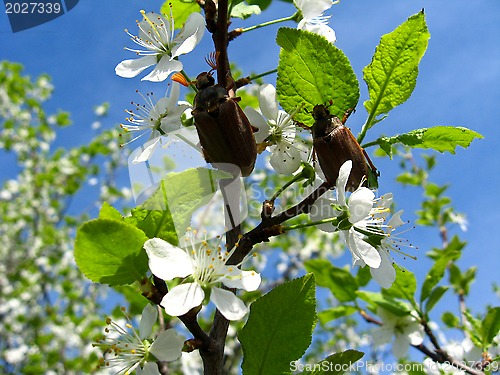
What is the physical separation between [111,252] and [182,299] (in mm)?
149

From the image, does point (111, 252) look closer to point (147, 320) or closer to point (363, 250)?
point (147, 320)

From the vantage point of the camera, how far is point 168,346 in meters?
0.93

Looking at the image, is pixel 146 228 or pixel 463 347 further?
pixel 463 347

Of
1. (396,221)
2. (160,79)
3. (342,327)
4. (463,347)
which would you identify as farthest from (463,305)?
(342,327)

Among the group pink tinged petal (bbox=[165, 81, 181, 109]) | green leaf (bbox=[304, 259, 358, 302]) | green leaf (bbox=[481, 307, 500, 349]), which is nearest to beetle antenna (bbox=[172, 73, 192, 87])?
pink tinged petal (bbox=[165, 81, 181, 109])

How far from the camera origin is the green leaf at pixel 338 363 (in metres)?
0.87

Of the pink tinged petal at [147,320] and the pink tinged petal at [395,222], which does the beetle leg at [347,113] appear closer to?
the pink tinged petal at [395,222]

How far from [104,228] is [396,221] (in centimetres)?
66

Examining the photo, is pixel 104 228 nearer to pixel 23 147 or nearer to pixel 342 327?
pixel 342 327

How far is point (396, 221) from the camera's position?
43.5 inches

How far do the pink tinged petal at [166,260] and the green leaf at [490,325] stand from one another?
1.45 metres

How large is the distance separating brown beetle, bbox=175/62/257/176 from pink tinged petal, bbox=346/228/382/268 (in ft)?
0.88

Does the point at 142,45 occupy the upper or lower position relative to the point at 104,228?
upper

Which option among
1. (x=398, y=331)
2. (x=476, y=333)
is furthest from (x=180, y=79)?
(x=476, y=333)
